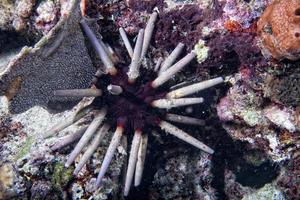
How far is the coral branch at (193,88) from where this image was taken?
2.75 m

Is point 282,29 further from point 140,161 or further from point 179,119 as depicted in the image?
point 140,161

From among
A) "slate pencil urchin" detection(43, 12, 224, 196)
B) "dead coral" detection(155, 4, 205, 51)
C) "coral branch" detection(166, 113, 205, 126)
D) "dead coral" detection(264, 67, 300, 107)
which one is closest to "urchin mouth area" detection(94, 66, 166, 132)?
"slate pencil urchin" detection(43, 12, 224, 196)

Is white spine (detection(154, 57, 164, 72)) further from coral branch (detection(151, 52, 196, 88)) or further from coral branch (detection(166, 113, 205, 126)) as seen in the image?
coral branch (detection(166, 113, 205, 126))

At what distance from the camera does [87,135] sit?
2.87 m

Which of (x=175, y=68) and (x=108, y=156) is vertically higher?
(x=175, y=68)

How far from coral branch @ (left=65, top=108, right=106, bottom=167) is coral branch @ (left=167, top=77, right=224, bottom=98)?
1.96ft

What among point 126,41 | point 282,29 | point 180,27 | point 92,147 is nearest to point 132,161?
→ point 92,147

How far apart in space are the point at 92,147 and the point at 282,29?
175cm

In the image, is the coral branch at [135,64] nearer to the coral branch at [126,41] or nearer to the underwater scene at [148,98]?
the underwater scene at [148,98]

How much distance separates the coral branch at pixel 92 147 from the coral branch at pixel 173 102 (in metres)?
0.47

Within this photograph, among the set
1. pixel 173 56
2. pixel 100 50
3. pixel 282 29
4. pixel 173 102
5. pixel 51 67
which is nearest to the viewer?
pixel 282 29

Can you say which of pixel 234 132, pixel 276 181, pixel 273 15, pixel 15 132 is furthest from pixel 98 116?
pixel 276 181

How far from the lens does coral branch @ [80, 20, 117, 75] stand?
117 inches

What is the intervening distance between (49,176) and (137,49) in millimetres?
1340
